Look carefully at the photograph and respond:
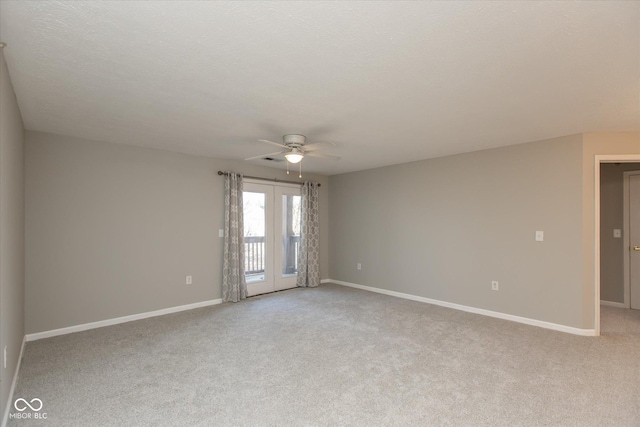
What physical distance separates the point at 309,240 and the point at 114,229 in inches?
132

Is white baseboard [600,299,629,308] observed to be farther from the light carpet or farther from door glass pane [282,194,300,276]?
door glass pane [282,194,300,276]

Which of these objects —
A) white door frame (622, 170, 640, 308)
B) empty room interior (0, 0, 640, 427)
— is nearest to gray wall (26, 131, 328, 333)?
empty room interior (0, 0, 640, 427)

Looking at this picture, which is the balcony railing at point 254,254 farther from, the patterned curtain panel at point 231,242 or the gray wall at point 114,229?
the gray wall at point 114,229

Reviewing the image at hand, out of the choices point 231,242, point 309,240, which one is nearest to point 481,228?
point 309,240

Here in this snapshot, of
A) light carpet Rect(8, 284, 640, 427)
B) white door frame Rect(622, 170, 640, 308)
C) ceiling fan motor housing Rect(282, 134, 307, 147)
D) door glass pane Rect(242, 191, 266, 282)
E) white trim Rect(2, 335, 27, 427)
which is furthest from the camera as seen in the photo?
door glass pane Rect(242, 191, 266, 282)

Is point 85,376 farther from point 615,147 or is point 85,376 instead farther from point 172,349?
point 615,147

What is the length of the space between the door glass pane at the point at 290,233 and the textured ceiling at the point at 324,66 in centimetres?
261

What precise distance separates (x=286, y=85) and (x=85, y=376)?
297 cm

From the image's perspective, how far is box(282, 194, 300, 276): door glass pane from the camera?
6137mm

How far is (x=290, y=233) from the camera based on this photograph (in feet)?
20.5

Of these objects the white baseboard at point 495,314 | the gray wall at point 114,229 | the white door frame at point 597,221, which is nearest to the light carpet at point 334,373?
the white baseboard at point 495,314

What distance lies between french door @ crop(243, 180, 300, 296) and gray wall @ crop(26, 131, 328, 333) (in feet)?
1.93

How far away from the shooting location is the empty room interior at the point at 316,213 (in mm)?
1861

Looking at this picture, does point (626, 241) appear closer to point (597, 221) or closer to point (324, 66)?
point (597, 221)
